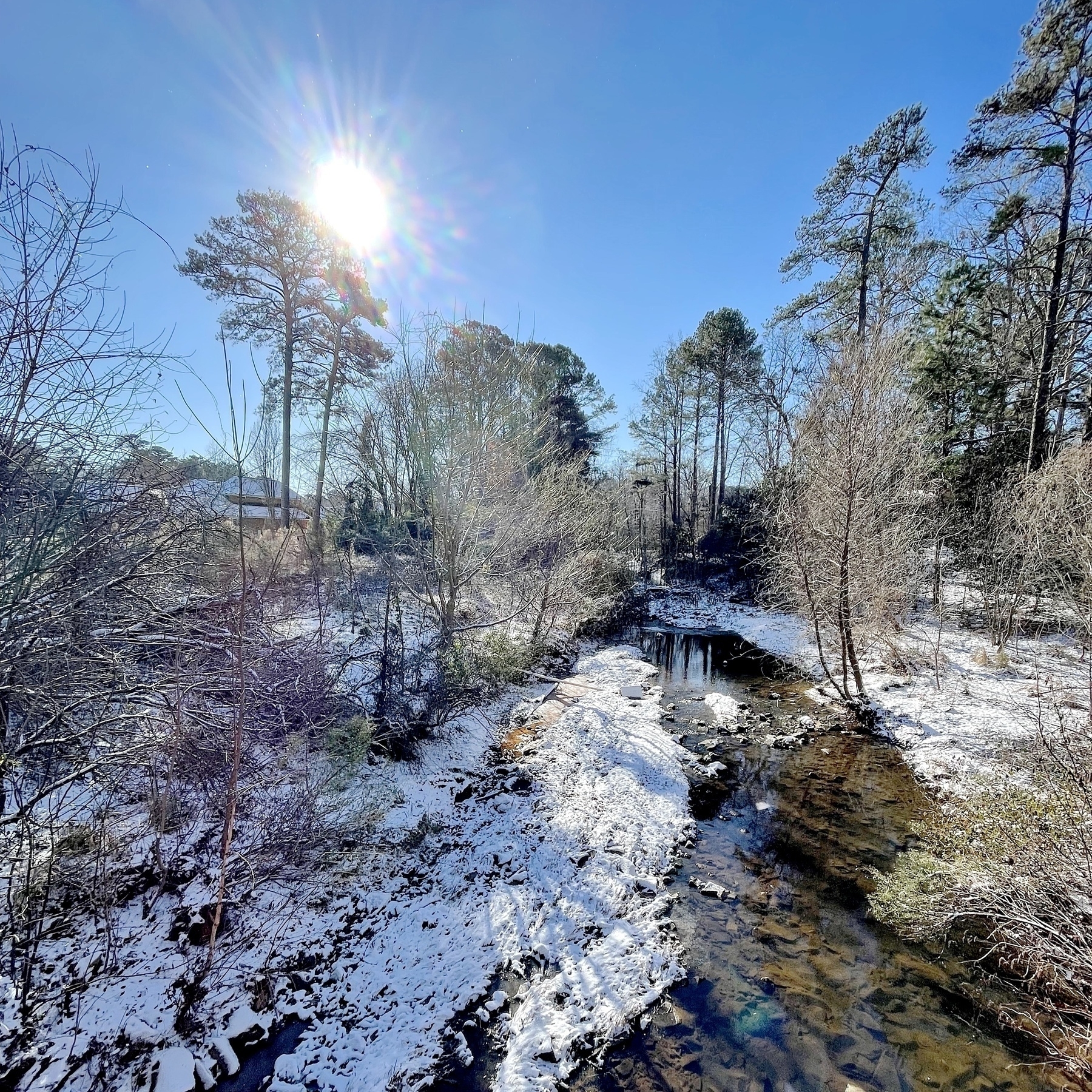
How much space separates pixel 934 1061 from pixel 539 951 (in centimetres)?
280

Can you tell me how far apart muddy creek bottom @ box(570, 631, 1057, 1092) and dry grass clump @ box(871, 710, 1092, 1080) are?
0.84 ft

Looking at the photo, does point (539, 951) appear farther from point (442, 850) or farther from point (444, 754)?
point (444, 754)

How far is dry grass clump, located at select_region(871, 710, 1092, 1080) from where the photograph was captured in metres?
3.11

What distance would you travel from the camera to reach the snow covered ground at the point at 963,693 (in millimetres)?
6359

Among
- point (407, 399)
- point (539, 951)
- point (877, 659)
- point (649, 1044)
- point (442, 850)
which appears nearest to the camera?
point (649, 1044)

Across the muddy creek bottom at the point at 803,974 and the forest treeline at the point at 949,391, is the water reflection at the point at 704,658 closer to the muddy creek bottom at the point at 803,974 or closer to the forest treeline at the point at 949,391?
the forest treeline at the point at 949,391

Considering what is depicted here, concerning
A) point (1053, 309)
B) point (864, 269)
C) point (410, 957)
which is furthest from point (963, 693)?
point (864, 269)

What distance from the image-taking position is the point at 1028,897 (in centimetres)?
336

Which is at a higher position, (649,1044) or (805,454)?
(805,454)

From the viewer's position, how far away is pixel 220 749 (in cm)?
421

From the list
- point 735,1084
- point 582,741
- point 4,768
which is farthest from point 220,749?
point 582,741

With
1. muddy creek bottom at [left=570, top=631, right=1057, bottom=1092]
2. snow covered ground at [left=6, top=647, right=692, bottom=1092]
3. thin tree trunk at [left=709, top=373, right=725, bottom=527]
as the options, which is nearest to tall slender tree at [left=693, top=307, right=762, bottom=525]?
thin tree trunk at [left=709, top=373, right=725, bottom=527]

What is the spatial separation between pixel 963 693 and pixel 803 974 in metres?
7.08

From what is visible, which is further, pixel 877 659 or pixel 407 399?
pixel 877 659
